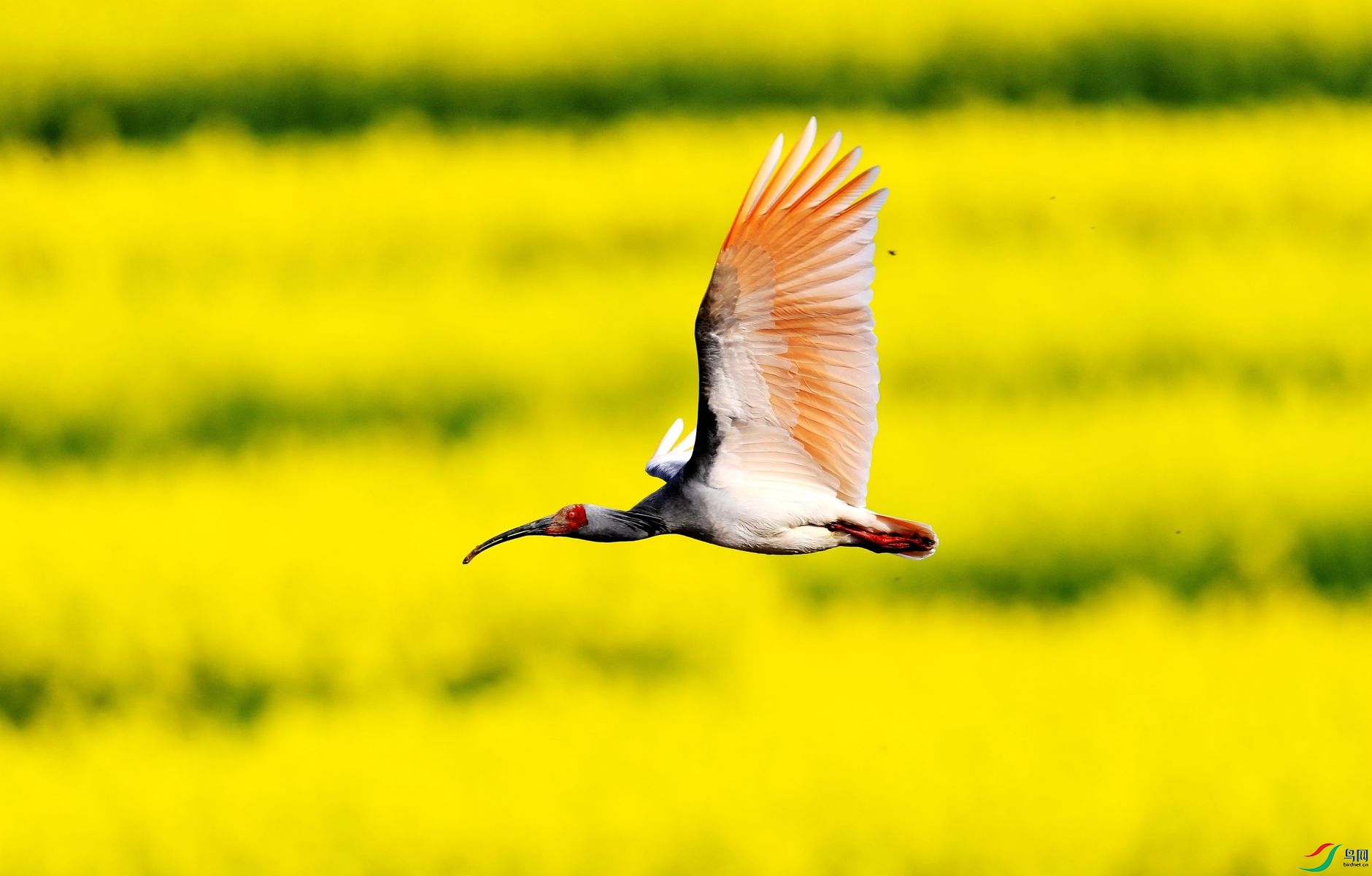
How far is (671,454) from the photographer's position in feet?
20.3

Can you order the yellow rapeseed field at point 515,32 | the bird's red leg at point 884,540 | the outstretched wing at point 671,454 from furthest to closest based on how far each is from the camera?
the yellow rapeseed field at point 515,32, the outstretched wing at point 671,454, the bird's red leg at point 884,540

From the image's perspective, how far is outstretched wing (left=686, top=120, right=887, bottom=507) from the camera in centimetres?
492

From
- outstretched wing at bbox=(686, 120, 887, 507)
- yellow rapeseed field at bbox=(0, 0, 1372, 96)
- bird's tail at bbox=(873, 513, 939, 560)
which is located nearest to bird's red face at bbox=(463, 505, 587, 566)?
outstretched wing at bbox=(686, 120, 887, 507)

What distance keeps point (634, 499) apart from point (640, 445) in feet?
0.94

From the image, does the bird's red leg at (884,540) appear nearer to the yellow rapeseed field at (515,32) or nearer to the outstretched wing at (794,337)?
the outstretched wing at (794,337)

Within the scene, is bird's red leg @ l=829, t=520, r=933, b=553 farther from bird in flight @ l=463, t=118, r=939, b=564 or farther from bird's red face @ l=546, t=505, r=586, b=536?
bird's red face @ l=546, t=505, r=586, b=536

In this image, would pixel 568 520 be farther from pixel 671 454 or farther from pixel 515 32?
pixel 515 32

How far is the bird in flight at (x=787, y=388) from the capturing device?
16.2 feet

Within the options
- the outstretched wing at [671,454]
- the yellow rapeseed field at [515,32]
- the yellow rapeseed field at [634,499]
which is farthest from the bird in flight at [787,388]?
the yellow rapeseed field at [515,32]

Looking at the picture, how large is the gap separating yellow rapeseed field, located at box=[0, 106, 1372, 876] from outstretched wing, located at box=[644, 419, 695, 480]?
43 cm

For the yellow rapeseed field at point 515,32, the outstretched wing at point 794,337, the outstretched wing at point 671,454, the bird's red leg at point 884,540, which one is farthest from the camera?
the yellow rapeseed field at point 515,32

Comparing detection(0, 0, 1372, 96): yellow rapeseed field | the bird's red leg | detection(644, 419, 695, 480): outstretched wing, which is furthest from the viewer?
detection(0, 0, 1372, 96): yellow rapeseed field

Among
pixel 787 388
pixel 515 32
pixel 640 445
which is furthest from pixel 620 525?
pixel 515 32

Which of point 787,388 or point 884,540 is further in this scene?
point 884,540
